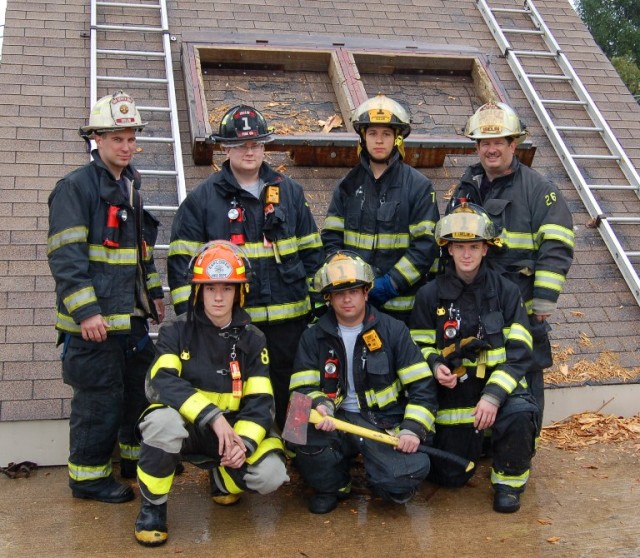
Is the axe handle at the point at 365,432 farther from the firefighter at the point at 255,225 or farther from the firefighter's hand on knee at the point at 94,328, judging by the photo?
the firefighter's hand on knee at the point at 94,328

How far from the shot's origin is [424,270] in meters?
5.06

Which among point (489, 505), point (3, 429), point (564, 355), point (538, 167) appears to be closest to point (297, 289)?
point (489, 505)

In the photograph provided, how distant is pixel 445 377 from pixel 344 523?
959mm

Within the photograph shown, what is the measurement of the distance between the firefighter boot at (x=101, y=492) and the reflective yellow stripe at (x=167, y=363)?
2.52 ft

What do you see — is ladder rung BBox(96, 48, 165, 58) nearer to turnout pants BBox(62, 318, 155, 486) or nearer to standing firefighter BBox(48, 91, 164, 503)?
standing firefighter BBox(48, 91, 164, 503)

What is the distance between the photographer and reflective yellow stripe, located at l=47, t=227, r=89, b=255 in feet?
14.5

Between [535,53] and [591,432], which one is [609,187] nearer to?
[535,53]

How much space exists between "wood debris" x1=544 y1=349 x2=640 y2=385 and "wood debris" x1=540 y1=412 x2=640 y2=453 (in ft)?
0.84

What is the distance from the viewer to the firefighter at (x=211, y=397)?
4.18 m

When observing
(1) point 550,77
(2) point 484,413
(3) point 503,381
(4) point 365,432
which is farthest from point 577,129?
(4) point 365,432

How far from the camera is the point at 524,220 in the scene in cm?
501

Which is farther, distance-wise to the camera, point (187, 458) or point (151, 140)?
point (151, 140)

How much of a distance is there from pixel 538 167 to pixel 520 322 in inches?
136

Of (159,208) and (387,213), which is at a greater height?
(159,208)
